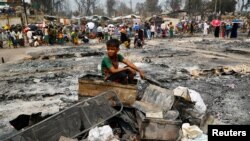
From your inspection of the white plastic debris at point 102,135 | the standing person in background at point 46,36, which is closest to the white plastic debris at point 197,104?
the white plastic debris at point 102,135

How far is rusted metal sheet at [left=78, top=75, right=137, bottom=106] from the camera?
174 inches

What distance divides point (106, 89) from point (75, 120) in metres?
0.84

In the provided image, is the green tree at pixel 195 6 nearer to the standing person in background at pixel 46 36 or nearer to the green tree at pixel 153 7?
the green tree at pixel 153 7

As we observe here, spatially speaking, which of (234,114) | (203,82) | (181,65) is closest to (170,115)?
(234,114)

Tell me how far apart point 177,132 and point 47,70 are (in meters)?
8.09

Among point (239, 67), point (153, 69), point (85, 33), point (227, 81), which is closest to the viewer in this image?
point (227, 81)

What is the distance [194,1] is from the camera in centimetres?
4912

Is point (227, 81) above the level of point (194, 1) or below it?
below

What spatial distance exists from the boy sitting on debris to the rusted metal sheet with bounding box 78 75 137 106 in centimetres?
17

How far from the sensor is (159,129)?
3.84 metres

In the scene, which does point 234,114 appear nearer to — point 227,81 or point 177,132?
point 177,132

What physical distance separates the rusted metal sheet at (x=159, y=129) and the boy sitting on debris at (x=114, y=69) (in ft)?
3.31

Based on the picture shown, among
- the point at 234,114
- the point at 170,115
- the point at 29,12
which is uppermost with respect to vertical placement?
the point at 29,12

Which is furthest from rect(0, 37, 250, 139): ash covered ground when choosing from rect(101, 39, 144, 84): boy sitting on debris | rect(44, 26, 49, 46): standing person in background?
rect(44, 26, 49, 46): standing person in background
